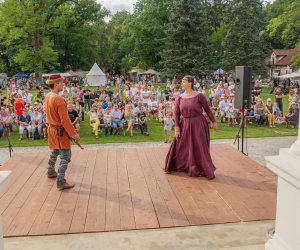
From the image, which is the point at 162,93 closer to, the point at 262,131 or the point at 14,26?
the point at 262,131

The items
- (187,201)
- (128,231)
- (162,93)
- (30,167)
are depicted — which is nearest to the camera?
(128,231)

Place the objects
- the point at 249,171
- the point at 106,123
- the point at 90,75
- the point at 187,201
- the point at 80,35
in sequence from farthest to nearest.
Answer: the point at 80,35 < the point at 90,75 < the point at 106,123 < the point at 249,171 < the point at 187,201

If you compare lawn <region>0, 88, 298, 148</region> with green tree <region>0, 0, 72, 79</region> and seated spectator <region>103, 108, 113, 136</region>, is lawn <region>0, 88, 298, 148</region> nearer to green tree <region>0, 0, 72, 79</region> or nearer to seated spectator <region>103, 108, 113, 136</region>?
seated spectator <region>103, 108, 113, 136</region>

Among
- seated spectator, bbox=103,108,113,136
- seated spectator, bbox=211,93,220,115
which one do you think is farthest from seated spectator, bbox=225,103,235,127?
seated spectator, bbox=103,108,113,136

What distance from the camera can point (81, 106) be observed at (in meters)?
15.4

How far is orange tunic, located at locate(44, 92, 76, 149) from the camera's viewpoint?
5324 mm

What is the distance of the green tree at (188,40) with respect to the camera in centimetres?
3306

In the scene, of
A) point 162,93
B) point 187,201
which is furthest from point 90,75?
point 187,201

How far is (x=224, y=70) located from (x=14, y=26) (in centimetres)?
2154

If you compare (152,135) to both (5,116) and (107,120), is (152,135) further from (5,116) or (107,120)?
(5,116)

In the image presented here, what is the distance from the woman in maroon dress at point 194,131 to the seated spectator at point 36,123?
22.5 ft

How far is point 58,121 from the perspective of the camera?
5.44 m

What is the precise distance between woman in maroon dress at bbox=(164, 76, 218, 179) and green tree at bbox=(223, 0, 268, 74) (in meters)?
31.4

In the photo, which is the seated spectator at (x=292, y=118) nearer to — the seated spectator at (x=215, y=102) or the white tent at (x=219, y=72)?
the seated spectator at (x=215, y=102)
